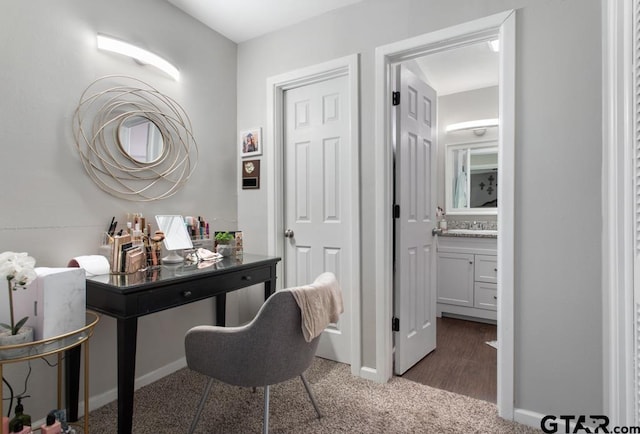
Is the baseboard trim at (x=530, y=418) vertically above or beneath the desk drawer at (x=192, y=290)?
beneath

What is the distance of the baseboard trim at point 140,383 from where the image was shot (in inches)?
73.6

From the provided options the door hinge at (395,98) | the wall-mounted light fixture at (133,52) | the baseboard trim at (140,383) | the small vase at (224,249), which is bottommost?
the baseboard trim at (140,383)

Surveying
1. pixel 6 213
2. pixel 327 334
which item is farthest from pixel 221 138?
pixel 327 334

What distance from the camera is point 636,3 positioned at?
4.10 ft

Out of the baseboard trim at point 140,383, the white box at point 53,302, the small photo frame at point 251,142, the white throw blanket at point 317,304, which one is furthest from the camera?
the small photo frame at point 251,142

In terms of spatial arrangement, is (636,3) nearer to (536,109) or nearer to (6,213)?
(536,109)

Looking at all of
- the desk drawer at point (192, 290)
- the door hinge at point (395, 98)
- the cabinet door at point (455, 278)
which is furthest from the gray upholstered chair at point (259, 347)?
the cabinet door at point (455, 278)

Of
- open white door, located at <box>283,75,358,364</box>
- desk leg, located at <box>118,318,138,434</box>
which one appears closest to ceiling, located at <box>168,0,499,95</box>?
open white door, located at <box>283,75,358,364</box>

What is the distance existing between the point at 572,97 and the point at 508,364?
1385 millimetres

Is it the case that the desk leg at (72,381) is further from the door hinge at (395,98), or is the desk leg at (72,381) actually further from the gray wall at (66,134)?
the door hinge at (395,98)

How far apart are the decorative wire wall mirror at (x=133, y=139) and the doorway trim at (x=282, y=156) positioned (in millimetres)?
600

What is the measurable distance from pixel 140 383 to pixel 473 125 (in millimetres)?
3946

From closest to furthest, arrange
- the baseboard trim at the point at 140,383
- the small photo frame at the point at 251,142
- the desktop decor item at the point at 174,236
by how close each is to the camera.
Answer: the baseboard trim at the point at 140,383, the desktop decor item at the point at 174,236, the small photo frame at the point at 251,142

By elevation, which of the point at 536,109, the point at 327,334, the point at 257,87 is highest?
the point at 257,87
